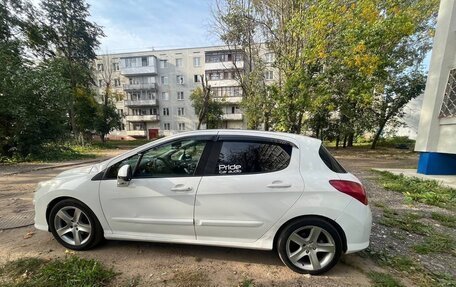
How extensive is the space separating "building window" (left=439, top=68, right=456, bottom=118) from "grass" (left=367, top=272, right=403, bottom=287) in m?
7.58

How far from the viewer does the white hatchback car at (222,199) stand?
243 centimetres

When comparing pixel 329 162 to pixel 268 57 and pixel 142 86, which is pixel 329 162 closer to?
pixel 268 57

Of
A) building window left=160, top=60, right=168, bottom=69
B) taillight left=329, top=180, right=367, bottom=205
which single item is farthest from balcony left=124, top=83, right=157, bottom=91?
taillight left=329, top=180, right=367, bottom=205

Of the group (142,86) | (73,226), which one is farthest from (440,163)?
(142,86)

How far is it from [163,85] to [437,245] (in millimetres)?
41180

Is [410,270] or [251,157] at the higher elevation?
[251,157]

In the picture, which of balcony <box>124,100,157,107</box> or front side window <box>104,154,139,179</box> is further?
balcony <box>124,100,157,107</box>

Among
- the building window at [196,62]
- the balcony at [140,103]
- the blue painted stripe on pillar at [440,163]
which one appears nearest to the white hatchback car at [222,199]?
the blue painted stripe on pillar at [440,163]

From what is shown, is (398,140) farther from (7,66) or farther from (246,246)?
(7,66)

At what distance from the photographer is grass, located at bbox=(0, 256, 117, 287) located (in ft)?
7.36

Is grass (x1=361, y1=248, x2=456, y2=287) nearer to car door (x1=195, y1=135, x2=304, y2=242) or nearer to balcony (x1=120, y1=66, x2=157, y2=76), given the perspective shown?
car door (x1=195, y1=135, x2=304, y2=242)

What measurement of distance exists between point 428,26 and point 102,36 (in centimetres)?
2774

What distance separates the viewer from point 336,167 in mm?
2609

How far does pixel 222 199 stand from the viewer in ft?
8.34
